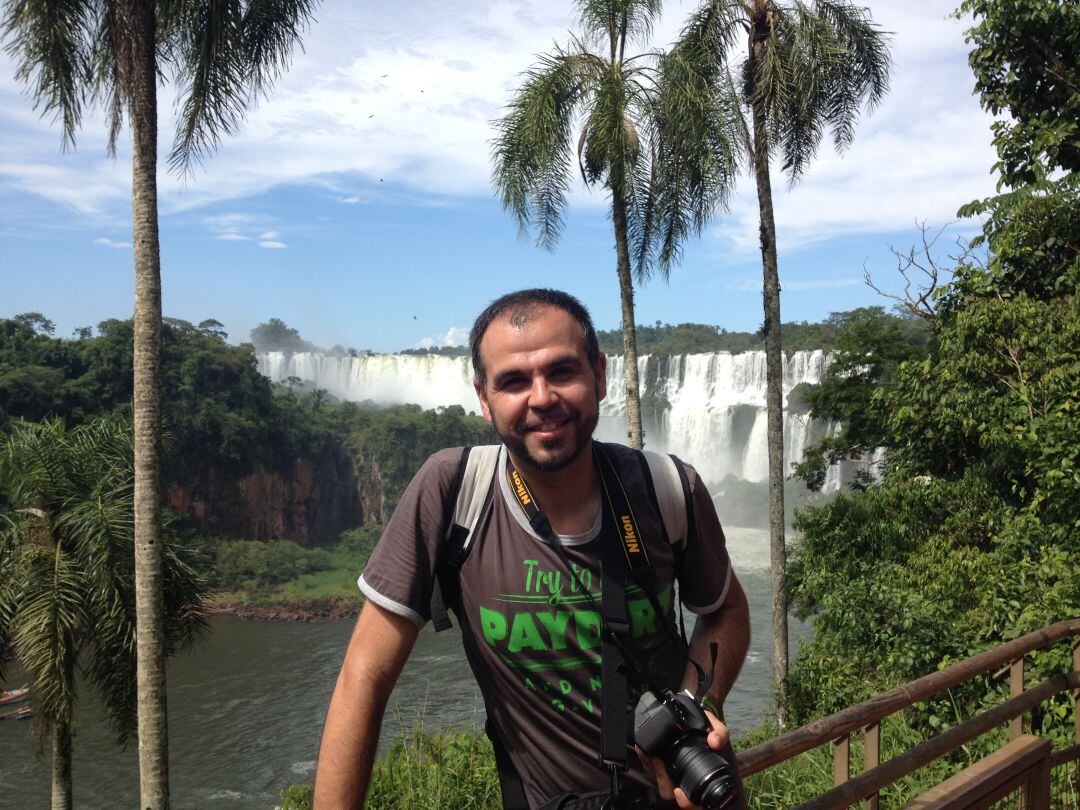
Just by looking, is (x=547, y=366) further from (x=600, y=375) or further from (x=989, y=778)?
(x=989, y=778)

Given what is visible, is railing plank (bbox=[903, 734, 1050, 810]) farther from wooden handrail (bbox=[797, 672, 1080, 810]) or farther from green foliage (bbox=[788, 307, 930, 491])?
green foliage (bbox=[788, 307, 930, 491])

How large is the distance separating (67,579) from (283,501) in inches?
1475

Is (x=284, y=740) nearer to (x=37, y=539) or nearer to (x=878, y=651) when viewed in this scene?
(x=37, y=539)

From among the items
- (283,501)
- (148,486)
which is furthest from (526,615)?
(283,501)

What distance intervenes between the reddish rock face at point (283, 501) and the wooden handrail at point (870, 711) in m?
40.8

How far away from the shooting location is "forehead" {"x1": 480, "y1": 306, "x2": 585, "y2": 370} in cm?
130

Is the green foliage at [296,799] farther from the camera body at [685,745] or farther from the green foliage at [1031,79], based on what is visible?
the green foliage at [1031,79]

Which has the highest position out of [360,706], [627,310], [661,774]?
[627,310]

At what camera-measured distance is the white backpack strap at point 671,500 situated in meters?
1.36

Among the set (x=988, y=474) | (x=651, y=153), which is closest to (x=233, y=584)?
(x=651, y=153)

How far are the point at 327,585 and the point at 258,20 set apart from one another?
3417 cm

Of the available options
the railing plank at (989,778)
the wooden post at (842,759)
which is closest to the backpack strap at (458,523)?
the railing plank at (989,778)

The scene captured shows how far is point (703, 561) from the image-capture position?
1.40 meters

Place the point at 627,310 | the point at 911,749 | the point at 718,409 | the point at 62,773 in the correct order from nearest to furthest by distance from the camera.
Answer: the point at 911,749
the point at 62,773
the point at 627,310
the point at 718,409
